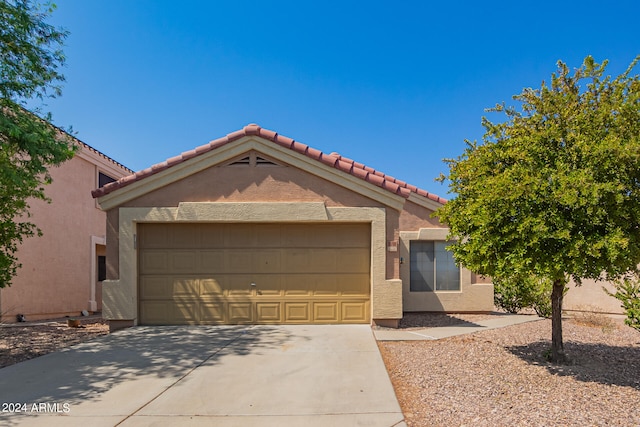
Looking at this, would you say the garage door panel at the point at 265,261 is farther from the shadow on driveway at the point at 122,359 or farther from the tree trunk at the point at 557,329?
the tree trunk at the point at 557,329

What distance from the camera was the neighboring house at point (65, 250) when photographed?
41.9 feet

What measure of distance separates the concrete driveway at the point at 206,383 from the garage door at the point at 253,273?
4.15ft

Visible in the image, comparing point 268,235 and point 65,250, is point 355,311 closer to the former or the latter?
point 268,235

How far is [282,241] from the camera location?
1023cm

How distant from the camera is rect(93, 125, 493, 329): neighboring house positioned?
984 centimetres

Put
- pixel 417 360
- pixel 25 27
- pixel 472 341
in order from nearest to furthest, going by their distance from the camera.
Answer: pixel 417 360, pixel 25 27, pixel 472 341

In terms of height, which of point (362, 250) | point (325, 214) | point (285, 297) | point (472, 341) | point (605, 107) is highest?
point (605, 107)

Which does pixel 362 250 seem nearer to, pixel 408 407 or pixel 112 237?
pixel 408 407

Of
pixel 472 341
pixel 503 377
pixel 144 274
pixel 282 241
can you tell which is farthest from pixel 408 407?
pixel 144 274

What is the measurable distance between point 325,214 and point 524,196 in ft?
15.8

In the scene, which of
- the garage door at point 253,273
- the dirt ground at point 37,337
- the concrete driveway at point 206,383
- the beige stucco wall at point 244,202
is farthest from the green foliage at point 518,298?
the dirt ground at point 37,337

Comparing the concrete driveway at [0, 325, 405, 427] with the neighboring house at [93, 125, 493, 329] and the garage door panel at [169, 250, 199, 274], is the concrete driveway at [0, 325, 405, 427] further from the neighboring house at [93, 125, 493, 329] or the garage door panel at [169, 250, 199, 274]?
the garage door panel at [169, 250, 199, 274]

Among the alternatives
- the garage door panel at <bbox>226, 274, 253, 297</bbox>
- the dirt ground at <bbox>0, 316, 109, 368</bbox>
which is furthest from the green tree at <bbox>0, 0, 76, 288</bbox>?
the garage door panel at <bbox>226, 274, 253, 297</bbox>

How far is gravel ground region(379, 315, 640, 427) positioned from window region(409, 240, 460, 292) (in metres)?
3.21
